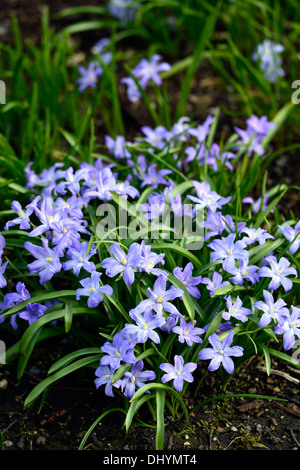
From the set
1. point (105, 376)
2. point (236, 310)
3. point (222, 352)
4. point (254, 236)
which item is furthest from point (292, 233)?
point (105, 376)

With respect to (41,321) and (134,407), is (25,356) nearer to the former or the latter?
(41,321)

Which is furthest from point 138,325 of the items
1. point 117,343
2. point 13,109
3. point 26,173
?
point 13,109

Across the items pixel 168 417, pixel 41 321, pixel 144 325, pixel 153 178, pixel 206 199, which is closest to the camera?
pixel 144 325

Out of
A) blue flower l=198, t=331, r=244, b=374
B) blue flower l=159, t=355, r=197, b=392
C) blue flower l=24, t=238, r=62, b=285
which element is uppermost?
blue flower l=24, t=238, r=62, b=285

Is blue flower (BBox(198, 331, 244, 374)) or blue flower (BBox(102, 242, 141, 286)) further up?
blue flower (BBox(102, 242, 141, 286))

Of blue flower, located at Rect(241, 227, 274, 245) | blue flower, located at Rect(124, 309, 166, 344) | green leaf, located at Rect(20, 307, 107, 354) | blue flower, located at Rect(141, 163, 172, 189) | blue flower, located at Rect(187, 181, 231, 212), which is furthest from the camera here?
blue flower, located at Rect(141, 163, 172, 189)

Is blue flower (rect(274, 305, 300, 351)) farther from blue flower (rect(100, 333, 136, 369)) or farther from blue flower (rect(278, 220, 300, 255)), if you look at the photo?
blue flower (rect(100, 333, 136, 369))

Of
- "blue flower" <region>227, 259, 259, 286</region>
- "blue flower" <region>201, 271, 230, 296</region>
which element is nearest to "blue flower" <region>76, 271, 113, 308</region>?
"blue flower" <region>201, 271, 230, 296</region>

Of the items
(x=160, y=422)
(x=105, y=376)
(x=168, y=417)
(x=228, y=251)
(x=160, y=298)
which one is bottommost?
(x=168, y=417)

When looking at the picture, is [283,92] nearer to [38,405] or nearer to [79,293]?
[79,293]

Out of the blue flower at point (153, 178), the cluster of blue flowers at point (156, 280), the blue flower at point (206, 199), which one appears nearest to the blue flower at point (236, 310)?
the cluster of blue flowers at point (156, 280)

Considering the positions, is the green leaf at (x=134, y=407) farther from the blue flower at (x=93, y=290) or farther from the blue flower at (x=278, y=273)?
the blue flower at (x=278, y=273)
